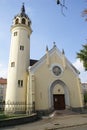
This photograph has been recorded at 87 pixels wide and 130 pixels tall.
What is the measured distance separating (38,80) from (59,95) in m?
4.90

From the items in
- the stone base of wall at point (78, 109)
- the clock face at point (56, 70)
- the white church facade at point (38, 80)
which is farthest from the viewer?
the clock face at point (56, 70)

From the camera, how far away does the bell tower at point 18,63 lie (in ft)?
86.6

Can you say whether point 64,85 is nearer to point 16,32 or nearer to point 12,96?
point 12,96

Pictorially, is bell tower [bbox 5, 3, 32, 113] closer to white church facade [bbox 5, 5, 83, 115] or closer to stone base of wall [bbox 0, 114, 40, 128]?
white church facade [bbox 5, 5, 83, 115]

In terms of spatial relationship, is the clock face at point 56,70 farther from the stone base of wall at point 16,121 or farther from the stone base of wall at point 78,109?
the stone base of wall at point 16,121

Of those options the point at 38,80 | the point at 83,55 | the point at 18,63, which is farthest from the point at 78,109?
the point at 83,55

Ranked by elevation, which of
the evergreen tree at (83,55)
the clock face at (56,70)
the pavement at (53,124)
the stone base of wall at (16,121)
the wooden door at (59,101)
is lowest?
the pavement at (53,124)

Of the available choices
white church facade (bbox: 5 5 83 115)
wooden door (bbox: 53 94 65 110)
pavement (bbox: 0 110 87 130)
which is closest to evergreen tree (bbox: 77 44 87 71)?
pavement (bbox: 0 110 87 130)

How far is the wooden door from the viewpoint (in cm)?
2792

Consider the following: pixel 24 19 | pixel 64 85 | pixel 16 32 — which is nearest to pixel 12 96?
pixel 64 85

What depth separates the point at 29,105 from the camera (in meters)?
25.3

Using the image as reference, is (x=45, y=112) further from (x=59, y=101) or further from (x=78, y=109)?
(x=78, y=109)

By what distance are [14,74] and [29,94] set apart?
4.66m

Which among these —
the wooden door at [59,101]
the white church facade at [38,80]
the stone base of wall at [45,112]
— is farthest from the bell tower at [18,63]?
the wooden door at [59,101]
